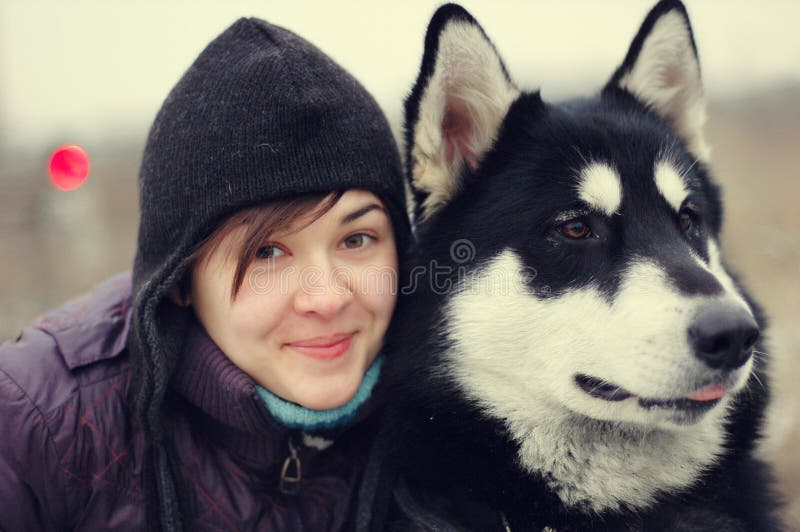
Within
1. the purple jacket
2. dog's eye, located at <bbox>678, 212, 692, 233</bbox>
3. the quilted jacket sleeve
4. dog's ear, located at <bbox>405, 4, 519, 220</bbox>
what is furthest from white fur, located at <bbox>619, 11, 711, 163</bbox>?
the quilted jacket sleeve

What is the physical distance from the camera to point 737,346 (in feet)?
5.64

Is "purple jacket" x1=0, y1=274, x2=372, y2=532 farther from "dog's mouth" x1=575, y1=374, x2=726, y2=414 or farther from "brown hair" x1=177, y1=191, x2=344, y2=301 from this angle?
"dog's mouth" x1=575, y1=374, x2=726, y2=414

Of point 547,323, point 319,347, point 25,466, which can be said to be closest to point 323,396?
point 319,347

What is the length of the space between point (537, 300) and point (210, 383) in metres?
1.00

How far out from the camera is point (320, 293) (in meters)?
1.99

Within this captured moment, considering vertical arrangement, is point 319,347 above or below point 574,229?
below

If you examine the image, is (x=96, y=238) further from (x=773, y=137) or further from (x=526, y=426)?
(x=773, y=137)

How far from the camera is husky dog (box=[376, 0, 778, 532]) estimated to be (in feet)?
6.32

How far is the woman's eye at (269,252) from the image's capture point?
2.05 m

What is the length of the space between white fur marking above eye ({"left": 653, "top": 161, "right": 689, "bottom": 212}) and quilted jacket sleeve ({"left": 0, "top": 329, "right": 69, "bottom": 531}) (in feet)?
6.36

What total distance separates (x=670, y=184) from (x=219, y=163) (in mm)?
1380

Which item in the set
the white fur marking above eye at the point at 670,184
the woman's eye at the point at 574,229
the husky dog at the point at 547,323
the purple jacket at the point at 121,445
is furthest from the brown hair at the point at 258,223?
the white fur marking above eye at the point at 670,184

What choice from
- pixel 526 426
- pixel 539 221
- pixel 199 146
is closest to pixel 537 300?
pixel 539 221

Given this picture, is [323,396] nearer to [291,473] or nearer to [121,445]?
[291,473]
